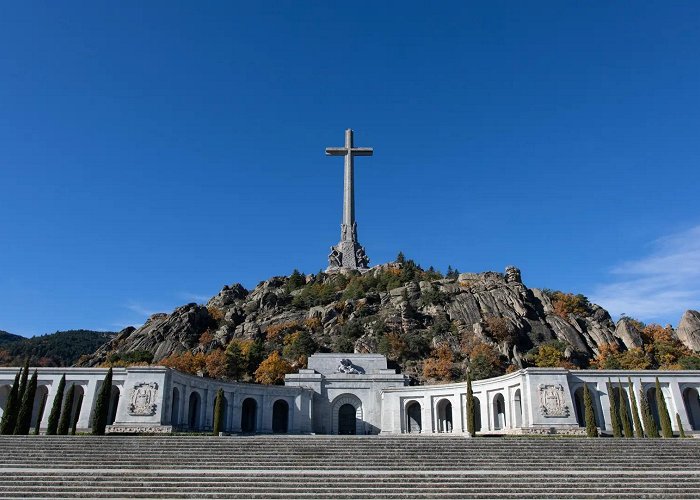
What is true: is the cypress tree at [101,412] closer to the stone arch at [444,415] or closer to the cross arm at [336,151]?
the stone arch at [444,415]

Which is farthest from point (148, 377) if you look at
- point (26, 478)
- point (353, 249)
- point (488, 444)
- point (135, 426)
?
point (353, 249)

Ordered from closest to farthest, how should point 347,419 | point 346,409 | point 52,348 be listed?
1. point 347,419
2. point 346,409
3. point 52,348

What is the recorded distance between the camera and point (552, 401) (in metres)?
38.1

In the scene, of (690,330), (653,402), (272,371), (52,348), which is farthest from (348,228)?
(52,348)

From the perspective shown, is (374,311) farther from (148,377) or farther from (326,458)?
(326,458)

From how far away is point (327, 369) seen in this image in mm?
55531

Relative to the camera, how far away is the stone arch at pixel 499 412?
44125 mm

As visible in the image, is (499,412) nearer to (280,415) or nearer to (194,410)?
(280,415)

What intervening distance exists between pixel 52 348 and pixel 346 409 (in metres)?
81.7

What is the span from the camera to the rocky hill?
225 ft

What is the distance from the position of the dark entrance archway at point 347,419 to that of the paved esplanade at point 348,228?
47805 millimetres

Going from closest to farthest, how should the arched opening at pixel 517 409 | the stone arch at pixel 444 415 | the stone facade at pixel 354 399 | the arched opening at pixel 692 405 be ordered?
the stone facade at pixel 354 399, the arched opening at pixel 517 409, the arched opening at pixel 692 405, the stone arch at pixel 444 415

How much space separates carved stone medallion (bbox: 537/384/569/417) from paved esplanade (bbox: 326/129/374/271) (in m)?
60.4

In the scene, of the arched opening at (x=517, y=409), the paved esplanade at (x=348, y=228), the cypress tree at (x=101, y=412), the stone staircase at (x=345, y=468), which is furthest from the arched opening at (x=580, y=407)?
the paved esplanade at (x=348, y=228)
